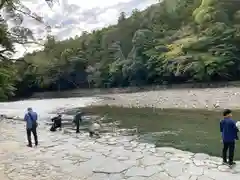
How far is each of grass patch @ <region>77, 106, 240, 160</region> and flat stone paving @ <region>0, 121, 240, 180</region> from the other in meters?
1.49

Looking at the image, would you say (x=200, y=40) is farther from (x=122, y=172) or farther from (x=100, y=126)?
(x=122, y=172)

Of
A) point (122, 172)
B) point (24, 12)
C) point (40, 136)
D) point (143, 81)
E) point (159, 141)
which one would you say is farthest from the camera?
point (143, 81)

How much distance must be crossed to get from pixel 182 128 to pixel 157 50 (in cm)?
3203

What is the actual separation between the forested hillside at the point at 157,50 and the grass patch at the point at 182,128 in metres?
11.2

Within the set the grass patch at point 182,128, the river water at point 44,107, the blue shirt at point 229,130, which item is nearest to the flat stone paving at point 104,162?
the blue shirt at point 229,130

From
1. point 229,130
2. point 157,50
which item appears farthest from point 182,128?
point 157,50

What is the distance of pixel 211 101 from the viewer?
30.0 metres

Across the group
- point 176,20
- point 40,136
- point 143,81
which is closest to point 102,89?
point 143,81

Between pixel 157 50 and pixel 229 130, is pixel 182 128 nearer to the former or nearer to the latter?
pixel 229 130

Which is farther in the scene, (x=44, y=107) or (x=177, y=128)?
(x=44, y=107)

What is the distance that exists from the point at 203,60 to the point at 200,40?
9.75 ft

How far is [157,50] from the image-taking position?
165 ft

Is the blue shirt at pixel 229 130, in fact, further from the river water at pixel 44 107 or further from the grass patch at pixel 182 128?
the river water at pixel 44 107

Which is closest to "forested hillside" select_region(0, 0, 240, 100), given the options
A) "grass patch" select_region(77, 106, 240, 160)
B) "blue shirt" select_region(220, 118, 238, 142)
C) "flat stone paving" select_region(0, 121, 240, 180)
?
"grass patch" select_region(77, 106, 240, 160)
